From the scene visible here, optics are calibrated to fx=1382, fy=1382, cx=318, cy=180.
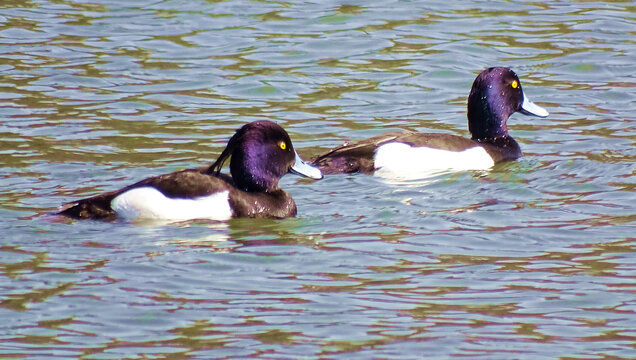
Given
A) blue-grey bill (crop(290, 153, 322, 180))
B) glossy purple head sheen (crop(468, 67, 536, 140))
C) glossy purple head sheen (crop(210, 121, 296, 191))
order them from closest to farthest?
1. glossy purple head sheen (crop(210, 121, 296, 191))
2. blue-grey bill (crop(290, 153, 322, 180))
3. glossy purple head sheen (crop(468, 67, 536, 140))

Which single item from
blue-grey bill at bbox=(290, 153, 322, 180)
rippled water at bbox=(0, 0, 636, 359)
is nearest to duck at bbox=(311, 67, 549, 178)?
rippled water at bbox=(0, 0, 636, 359)

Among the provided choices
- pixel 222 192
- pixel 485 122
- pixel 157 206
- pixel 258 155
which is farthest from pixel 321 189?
pixel 485 122

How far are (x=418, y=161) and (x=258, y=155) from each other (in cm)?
187

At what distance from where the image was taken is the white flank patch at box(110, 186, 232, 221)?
9.58 metres

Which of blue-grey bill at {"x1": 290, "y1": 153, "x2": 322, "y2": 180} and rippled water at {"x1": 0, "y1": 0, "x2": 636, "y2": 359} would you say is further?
blue-grey bill at {"x1": 290, "y1": 153, "x2": 322, "y2": 180}

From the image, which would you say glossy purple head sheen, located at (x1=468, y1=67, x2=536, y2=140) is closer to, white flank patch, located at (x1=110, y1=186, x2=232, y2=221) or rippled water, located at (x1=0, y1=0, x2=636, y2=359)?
rippled water, located at (x1=0, y1=0, x2=636, y2=359)

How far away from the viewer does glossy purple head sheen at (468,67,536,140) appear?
12.0 metres

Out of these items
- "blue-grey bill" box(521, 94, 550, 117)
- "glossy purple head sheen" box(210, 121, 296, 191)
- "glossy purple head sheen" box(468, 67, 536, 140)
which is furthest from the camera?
"blue-grey bill" box(521, 94, 550, 117)

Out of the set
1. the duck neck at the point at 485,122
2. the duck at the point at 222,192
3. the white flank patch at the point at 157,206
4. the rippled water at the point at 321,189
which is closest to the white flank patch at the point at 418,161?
the rippled water at the point at 321,189

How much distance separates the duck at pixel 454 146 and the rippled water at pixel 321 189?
0.52ft

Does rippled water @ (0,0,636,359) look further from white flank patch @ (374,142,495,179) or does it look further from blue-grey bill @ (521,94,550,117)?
blue-grey bill @ (521,94,550,117)

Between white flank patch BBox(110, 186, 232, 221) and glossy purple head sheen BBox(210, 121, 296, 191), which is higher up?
glossy purple head sheen BBox(210, 121, 296, 191)

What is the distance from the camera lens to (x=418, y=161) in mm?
11258

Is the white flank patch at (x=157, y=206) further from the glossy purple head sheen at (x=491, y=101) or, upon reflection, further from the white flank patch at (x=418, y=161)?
the glossy purple head sheen at (x=491, y=101)
